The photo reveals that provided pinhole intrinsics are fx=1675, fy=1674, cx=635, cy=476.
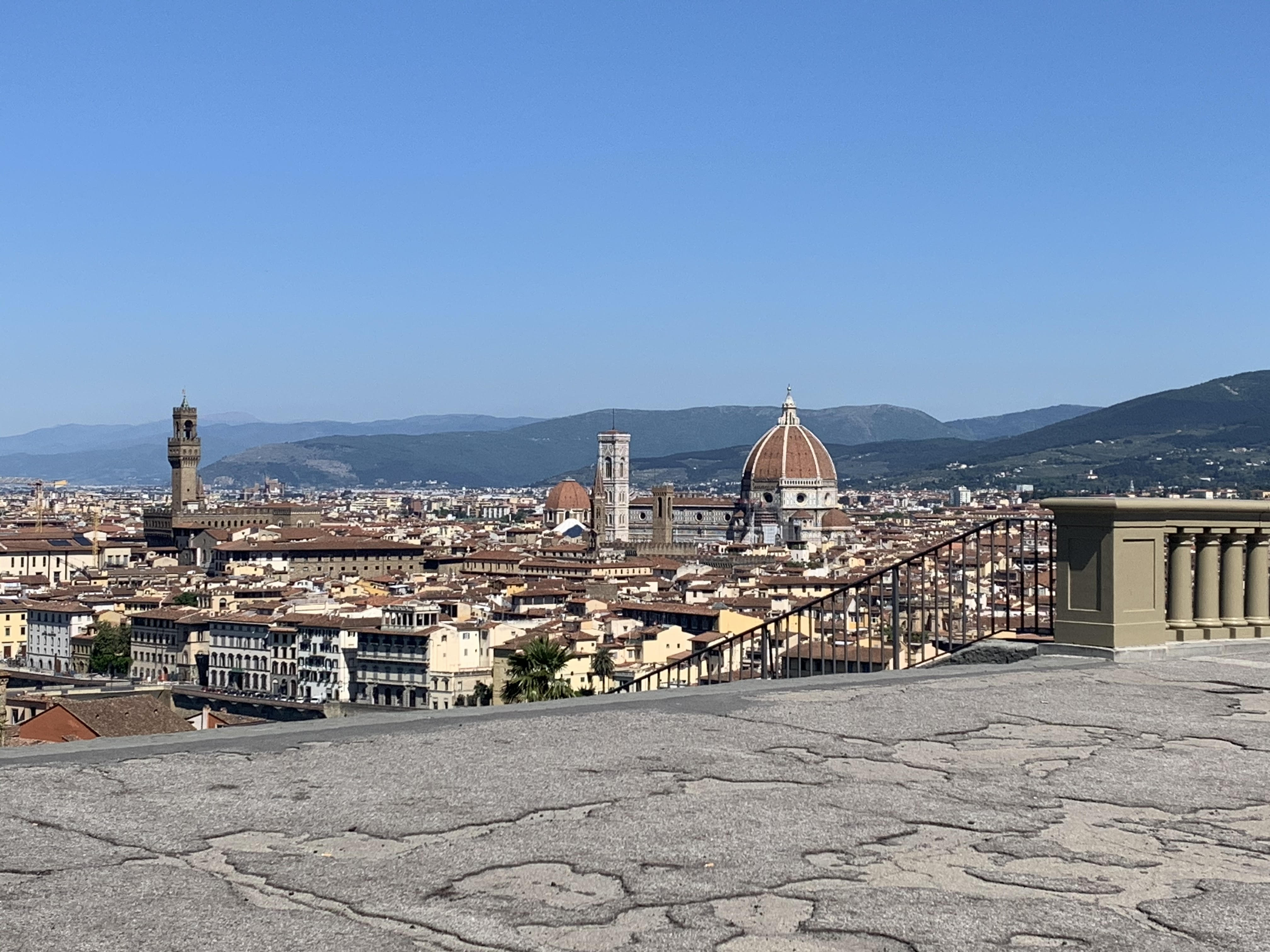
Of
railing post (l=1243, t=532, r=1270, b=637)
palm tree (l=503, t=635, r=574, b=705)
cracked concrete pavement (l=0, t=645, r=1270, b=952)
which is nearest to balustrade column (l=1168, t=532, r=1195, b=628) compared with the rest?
railing post (l=1243, t=532, r=1270, b=637)

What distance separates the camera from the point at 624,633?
2199 inches

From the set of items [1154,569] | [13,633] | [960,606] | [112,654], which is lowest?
[112,654]

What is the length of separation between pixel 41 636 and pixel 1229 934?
7157cm

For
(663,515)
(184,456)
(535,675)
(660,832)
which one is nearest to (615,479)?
(663,515)

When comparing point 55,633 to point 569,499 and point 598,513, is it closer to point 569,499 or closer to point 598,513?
point 598,513

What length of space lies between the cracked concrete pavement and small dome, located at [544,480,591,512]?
14560 cm

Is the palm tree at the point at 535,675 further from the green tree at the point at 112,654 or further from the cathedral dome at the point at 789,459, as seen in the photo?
Result: the cathedral dome at the point at 789,459

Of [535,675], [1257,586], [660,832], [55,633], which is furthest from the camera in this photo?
[55,633]

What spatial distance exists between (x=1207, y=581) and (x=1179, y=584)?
251 millimetres

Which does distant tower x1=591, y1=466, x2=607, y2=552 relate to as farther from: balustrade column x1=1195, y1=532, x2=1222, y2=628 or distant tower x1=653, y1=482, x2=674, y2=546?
balustrade column x1=1195, y1=532, x2=1222, y2=628

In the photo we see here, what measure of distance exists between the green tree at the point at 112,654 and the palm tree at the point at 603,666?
26517 mm

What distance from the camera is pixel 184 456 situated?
4847 inches

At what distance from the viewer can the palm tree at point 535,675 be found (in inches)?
878

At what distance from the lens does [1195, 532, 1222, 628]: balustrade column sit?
8.08 metres
